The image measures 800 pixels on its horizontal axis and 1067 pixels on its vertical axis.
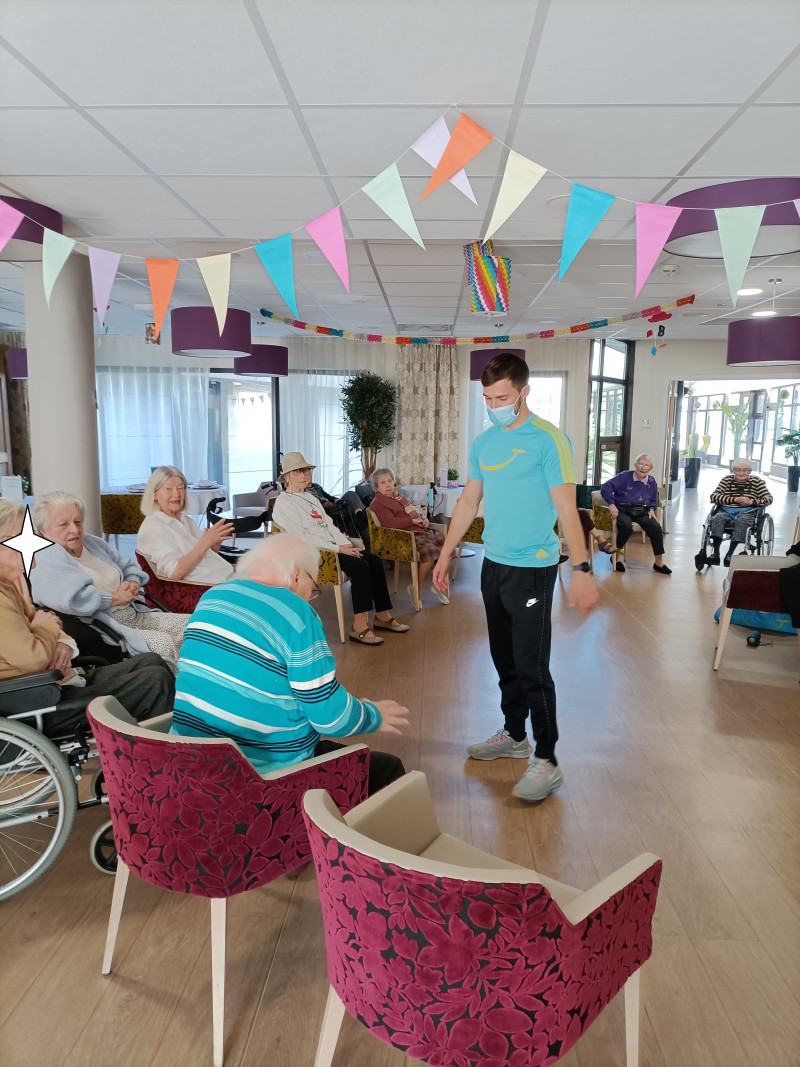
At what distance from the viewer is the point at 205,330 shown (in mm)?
5270

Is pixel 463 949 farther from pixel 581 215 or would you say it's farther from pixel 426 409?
pixel 426 409

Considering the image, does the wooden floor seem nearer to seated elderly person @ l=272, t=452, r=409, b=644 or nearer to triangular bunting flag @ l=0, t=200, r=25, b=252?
seated elderly person @ l=272, t=452, r=409, b=644

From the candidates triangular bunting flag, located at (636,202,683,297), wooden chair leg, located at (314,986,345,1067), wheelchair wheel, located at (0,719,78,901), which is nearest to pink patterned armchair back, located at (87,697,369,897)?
wooden chair leg, located at (314,986,345,1067)

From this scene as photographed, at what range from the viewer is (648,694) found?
3863mm

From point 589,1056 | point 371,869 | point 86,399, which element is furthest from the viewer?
point 86,399

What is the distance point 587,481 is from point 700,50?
870cm

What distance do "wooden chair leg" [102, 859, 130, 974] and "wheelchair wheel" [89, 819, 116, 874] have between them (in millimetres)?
422

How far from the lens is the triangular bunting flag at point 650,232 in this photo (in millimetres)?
2787

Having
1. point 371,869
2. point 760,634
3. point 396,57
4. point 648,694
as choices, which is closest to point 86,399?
point 396,57

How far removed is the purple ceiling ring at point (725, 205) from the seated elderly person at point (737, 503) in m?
3.32

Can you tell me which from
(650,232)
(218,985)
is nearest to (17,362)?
(650,232)

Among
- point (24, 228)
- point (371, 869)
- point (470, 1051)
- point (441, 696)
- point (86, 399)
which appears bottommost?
point (441, 696)

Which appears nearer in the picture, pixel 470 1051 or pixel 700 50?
pixel 470 1051

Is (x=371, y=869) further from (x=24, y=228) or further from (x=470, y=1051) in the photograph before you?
(x=24, y=228)
